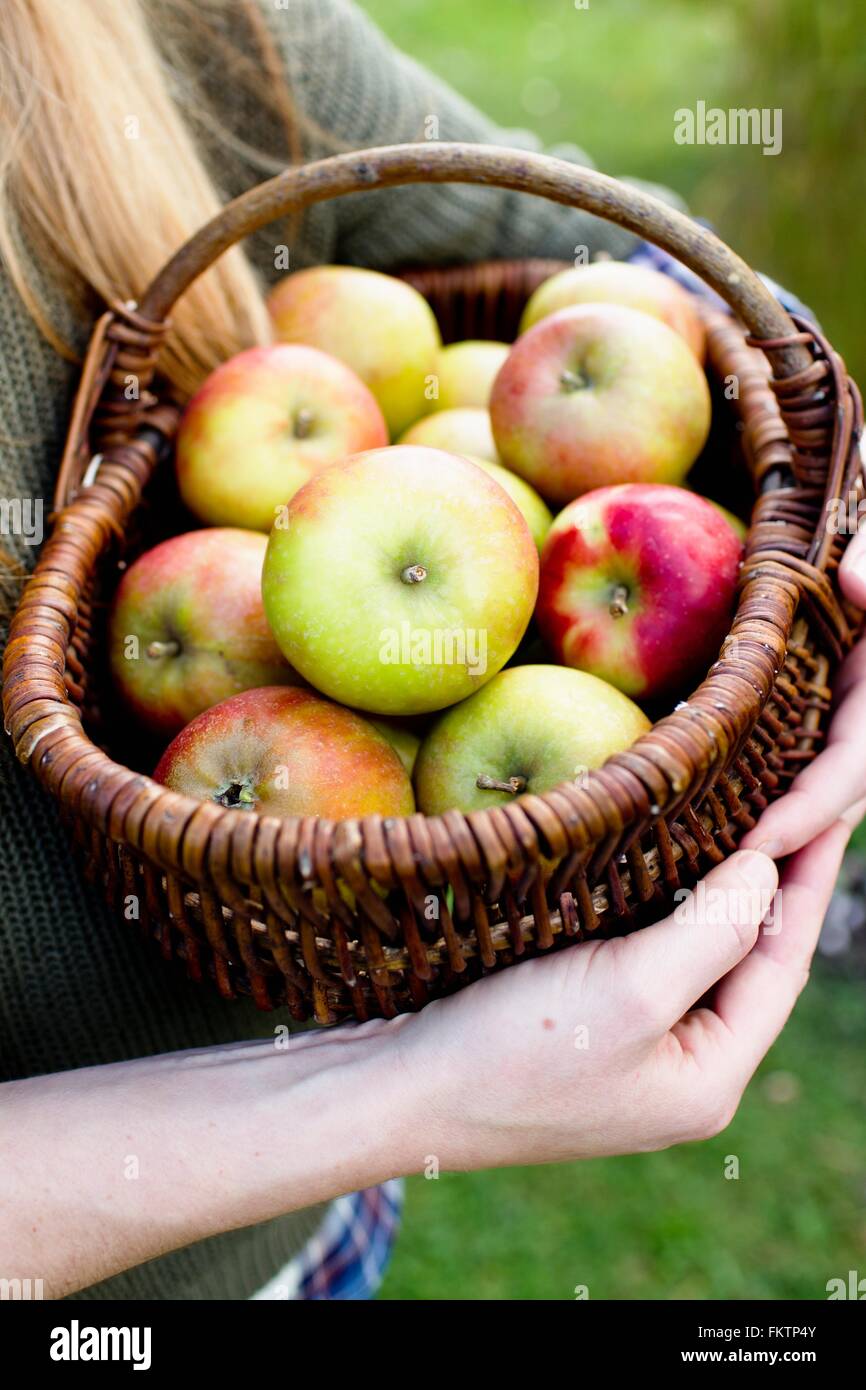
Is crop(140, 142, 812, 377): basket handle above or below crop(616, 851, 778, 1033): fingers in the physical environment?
above

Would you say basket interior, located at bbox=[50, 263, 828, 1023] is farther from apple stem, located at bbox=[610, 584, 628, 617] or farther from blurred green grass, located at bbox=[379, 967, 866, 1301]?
blurred green grass, located at bbox=[379, 967, 866, 1301]

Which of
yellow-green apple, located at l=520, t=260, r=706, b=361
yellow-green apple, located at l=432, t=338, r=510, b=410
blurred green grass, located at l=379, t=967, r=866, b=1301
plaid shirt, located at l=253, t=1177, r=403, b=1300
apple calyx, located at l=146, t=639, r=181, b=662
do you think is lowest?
blurred green grass, located at l=379, t=967, r=866, b=1301

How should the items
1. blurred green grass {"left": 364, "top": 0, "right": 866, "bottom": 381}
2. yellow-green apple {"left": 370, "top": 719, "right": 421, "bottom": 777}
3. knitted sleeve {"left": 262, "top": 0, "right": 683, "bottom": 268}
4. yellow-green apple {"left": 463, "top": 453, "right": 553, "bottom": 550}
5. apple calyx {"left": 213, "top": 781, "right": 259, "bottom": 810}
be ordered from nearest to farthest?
apple calyx {"left": 213, "top": 781, "right": 259, "bottom": 810}, yellow-green apple {"left": 370, "top": 719, "right": 421, "bottom": 777}, yellow-green apple {"left": 463, "top": 453, "right": 553, "bottom": 550}, knitted sleeve {"left": 262, "top": 0, "right": 683, "bottom": 268}, blurred green grass {"left": 364, "top": 0, "right": 866, "bottom": 381}

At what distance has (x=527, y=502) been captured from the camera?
0.98 m

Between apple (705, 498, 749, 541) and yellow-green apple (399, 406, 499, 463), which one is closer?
apple (705, 498, 749, 541)

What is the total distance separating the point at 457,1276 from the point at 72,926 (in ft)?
3.25

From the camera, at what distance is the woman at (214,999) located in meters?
0.72

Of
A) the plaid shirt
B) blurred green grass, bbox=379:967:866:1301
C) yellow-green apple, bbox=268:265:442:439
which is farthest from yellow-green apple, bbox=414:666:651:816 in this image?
blurred green grass, bbox=379:967:866:1301

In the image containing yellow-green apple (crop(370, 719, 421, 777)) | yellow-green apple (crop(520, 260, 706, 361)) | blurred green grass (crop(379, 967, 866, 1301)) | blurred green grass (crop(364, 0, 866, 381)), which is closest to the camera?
yellow-green apple (crop(370, 719, 421, 777))

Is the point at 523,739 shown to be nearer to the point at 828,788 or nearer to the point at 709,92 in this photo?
the point at 828,788

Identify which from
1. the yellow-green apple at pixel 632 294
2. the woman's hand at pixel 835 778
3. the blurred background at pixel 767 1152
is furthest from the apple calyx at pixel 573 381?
the blurred background at pixel 767 1152

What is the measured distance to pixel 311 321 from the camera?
44.8 inches

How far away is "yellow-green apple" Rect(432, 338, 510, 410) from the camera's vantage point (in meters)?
1.17

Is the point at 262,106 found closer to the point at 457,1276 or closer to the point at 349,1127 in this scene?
the point at 349,1127
